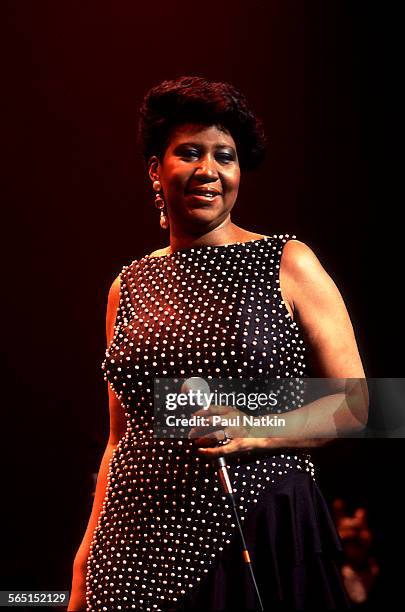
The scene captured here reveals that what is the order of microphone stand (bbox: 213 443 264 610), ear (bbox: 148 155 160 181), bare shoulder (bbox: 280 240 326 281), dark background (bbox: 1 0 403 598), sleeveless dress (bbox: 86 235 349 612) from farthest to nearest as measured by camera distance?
dark background (bbox: 1 0 403 598)
ear (bbox: 148 155 160 181)
bare shoulder (bbox: 280 240 326 281)
sleeveless dress (bbox: 86 235 349 612)
microphone stand (bbox: 213 443 264 610)

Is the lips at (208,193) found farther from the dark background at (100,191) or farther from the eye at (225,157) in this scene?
the dark background at (100,191)

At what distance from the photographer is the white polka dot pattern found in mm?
1436

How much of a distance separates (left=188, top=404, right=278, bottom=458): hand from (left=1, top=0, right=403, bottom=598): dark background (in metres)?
0.95

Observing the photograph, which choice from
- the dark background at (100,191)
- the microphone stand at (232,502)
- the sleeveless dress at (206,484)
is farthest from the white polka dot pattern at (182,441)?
the dark background at (100,191)

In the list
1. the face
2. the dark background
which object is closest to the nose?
the face

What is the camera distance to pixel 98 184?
2492mm

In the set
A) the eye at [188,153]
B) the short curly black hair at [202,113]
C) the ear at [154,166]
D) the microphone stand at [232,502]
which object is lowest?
the microphone stand at [232,502]

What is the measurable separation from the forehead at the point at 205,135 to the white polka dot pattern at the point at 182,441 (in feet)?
0.57

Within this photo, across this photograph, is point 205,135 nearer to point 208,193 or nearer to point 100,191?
point 208,193

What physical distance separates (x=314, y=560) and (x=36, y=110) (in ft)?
4.97

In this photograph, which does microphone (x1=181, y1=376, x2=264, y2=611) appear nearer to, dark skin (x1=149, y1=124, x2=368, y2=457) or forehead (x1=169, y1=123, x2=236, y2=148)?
dark skin (x1=149, y1=124, x2=368, y2=457)

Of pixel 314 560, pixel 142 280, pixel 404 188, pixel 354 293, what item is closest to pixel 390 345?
pixel 354 293

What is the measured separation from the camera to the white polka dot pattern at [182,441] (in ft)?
4.71

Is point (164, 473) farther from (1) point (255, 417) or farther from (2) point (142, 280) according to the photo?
(2) point (142, 280)
